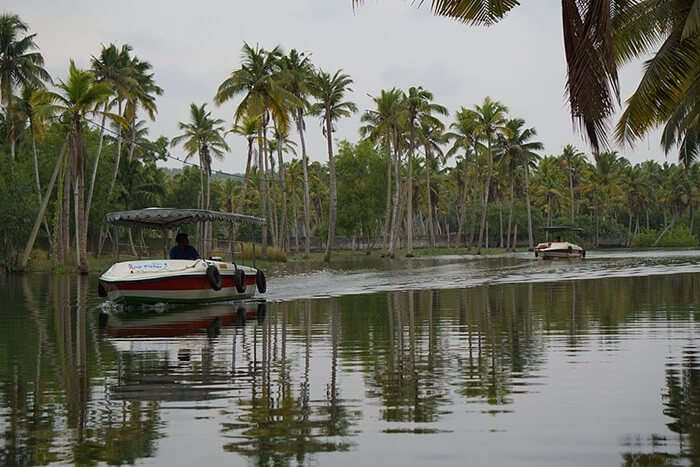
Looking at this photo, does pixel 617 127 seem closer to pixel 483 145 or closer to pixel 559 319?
pixel 559 319

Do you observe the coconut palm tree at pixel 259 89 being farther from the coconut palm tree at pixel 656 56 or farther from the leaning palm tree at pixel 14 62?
the coconut palm tree at pixel 656 56

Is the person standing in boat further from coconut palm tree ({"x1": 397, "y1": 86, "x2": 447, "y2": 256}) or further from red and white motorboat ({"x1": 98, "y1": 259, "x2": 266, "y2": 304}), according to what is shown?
coconut palm tree ({"x1": 397, "y1": 86, "x2": 447, "y2": 256})

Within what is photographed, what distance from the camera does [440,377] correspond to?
975 cm

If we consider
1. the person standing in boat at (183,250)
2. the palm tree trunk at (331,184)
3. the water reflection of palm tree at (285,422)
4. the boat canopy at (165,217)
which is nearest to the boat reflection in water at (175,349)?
the water reflection of palm tree at (285,422)

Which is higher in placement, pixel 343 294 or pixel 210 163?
pixel 210 163

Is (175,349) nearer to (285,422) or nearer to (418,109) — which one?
(285,422)

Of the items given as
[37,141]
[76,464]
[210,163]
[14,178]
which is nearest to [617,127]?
[76,464]

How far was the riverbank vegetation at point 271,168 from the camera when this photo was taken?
5006cm

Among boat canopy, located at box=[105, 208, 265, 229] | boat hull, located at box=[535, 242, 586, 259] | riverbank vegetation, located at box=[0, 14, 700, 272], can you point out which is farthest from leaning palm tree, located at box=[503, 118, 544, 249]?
boat canopy, located at box=[105, 208, 265, 229]

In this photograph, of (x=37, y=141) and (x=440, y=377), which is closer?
(x=440, y=377)

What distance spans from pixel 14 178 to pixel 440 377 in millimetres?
45915

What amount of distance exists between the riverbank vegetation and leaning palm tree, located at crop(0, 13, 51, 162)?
0.08 meters

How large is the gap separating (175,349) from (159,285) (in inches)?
340

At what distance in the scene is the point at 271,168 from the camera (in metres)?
86.8
